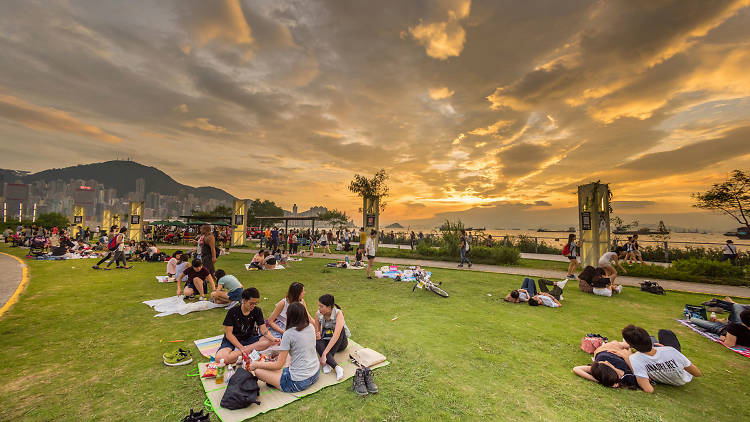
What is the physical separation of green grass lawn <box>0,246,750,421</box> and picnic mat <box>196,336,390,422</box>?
126 mm

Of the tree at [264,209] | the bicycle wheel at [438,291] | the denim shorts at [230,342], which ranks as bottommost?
Result: the bicycle wheel at [438,291]

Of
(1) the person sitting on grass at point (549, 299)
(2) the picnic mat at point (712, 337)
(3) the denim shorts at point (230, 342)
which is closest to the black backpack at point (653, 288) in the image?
(2) the picnic mat at point (712, 337)

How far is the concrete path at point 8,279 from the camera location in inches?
309

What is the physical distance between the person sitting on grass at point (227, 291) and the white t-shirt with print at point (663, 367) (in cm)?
836

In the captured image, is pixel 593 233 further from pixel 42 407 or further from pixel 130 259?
pixel 130 259

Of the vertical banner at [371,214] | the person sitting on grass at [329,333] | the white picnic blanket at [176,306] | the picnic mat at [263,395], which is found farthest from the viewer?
the vertical banner at [371,214]

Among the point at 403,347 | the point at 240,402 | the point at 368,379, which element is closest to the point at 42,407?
the point at 240,402

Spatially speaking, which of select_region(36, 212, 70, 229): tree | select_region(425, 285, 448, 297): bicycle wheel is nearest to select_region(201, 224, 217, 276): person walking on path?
select_region(425, 285, 448, 297): bicycle wheel

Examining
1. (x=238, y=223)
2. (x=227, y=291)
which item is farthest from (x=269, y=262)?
(x=238, y=223)

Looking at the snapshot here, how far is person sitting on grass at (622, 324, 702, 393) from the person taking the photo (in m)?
4.11

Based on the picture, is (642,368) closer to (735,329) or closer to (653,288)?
(735,329)

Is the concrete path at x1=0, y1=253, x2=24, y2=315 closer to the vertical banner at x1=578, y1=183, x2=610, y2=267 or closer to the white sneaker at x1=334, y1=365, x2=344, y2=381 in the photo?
the white sneaker at x1=334, y1=365, x2=344, y2=381

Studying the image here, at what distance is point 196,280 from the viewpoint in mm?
8547

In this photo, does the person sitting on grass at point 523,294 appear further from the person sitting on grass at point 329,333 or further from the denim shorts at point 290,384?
the denim shorts at point 290,384
